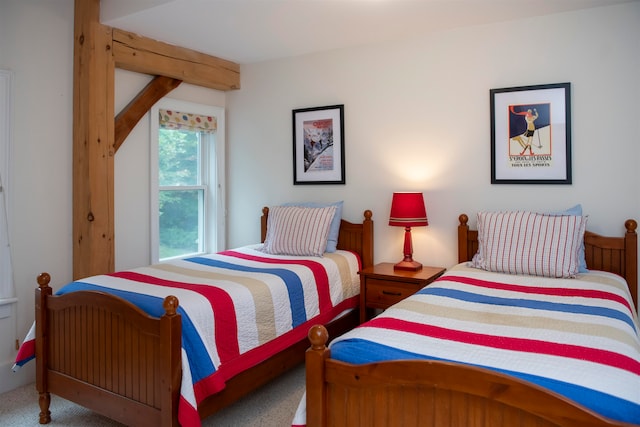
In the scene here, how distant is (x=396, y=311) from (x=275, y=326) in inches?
34.9

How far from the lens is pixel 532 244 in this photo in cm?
270

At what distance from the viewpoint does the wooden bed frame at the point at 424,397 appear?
127cm

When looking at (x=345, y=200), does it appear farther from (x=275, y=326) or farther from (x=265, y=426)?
(x=265, y=426)

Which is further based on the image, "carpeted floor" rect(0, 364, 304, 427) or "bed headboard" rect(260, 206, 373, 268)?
"bed headboard" rect(260, 206, 373, 268)

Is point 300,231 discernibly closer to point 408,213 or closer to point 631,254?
point 408,213

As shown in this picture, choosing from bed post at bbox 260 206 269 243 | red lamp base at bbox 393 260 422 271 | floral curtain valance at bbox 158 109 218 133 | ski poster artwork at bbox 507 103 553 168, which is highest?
floral curtain valance at bbox 158 109 218 133

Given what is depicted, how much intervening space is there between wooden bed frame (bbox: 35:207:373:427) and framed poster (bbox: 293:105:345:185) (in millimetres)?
1654

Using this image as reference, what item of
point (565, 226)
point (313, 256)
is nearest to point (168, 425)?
point (313, 256)

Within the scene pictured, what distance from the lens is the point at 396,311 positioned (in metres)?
2.04

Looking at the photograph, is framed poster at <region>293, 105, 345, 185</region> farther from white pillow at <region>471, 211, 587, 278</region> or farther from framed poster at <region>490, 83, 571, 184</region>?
white pillow at <region>471, 211, 587, 278</region>

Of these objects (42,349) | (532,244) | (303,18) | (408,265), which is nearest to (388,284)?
(408,265)

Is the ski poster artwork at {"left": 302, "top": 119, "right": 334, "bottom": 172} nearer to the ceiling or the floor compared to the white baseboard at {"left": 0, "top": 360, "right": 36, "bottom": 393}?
nearer to the ceiling

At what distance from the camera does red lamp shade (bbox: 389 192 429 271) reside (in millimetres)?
3229

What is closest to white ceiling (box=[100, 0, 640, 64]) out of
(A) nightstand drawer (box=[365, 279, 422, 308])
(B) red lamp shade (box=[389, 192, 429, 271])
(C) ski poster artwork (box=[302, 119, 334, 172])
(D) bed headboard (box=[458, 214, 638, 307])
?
(C) ski poster artwork (box=[302, 119, 334, 172])
